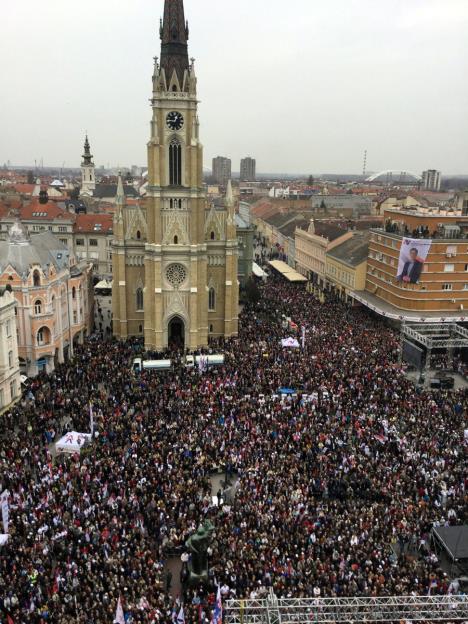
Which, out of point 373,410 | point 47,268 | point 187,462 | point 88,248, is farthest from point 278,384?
point 88,248

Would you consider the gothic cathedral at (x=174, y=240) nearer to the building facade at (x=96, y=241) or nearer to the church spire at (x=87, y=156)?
the building facade at (x=96, y=241)

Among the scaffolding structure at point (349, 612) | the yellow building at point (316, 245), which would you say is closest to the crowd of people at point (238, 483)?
the scaffolding structure at point (349, 612)

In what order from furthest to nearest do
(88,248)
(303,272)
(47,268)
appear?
(303,272)
(88,248)
(47,268)

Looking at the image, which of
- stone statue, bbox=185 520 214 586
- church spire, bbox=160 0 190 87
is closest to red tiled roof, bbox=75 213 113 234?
church spire, bbox=160 0 190 87

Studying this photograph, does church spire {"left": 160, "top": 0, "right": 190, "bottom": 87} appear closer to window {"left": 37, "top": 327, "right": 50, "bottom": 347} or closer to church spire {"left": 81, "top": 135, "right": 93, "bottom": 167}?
window {"left": 37, "top": 327, "right": 50, "bottom": 347}

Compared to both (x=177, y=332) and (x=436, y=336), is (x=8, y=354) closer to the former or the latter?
(x=177, y=332)

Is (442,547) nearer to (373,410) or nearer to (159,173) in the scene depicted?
(373,410)

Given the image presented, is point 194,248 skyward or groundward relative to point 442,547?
skyward
